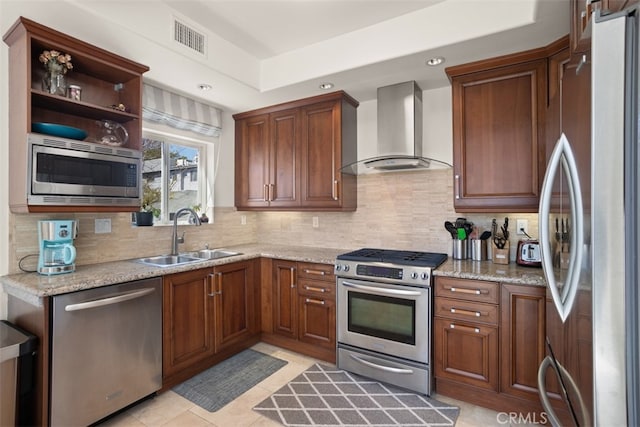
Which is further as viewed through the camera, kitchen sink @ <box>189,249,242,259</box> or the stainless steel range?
kitchen sink @ <box>189,249,242,259</box>

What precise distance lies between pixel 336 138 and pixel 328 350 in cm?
189

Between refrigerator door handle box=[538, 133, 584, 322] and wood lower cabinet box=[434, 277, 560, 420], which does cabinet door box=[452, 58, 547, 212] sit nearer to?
wood lower cabinet box=[434, 277, 560, 420]

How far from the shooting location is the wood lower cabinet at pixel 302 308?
2735 millimetres

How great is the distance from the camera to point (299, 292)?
2.88 metres

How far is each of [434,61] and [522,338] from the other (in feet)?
6.46

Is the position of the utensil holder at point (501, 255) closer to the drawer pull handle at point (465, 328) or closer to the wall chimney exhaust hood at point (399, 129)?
the drawer pull handle at point (465, 328)

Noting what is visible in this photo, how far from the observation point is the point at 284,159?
10.9 feet

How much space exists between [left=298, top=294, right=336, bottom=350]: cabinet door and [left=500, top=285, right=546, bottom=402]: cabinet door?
125 centimetres

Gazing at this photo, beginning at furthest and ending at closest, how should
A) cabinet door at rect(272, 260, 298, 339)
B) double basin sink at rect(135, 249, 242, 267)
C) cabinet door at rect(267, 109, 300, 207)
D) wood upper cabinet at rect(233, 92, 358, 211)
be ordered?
cabinet door at rect(267, 109, 300, 207)
wood upper cabinet at rect(233, 92, 358, 211)
cabinet door at rect(272, 260, 298, 339)
double basin sink at rect(135, 249, 242, 267)

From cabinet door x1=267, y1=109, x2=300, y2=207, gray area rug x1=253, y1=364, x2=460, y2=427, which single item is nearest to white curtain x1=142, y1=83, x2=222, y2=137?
cabinet door x1=267, y1=109, x2=300, y2=207

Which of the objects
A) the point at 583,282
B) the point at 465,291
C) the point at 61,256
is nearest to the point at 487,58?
the point at 465,291

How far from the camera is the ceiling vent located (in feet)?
7.38

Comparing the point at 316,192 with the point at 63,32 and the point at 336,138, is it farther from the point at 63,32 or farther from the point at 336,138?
the point at 63,32

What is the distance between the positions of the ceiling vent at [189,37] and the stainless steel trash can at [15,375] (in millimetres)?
2038
